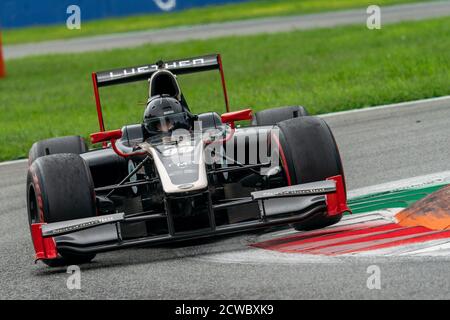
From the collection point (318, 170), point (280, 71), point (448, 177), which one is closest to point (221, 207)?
point (318, 170)

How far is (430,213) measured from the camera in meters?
7.53

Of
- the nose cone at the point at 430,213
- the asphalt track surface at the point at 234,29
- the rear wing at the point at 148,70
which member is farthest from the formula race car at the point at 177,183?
the asphalt track surface at the point at 234,29

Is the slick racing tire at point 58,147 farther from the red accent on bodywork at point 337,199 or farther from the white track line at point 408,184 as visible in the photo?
the red accent on bodywork at point 337,199

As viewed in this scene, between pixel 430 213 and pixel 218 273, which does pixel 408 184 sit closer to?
pixel 430 213

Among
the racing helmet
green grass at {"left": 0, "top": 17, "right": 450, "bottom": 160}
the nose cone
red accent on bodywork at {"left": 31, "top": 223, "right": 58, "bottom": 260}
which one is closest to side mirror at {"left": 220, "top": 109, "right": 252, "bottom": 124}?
the racing helmet

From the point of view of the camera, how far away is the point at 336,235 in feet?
25.2

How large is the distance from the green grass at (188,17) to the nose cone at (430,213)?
24849 mm

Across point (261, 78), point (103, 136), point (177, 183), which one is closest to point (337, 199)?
point (177, 183)

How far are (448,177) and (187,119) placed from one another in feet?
7.74

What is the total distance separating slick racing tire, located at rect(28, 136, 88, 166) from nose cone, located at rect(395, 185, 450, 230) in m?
2.94

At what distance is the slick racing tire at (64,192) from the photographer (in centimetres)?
761

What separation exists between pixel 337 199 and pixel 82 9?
1188 inches

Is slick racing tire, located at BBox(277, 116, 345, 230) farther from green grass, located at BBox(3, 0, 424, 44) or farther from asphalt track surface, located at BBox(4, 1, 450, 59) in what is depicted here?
green grass, located at BBox(3, 0, 424, 44)

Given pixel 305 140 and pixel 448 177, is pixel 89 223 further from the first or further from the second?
pixel 448 177
